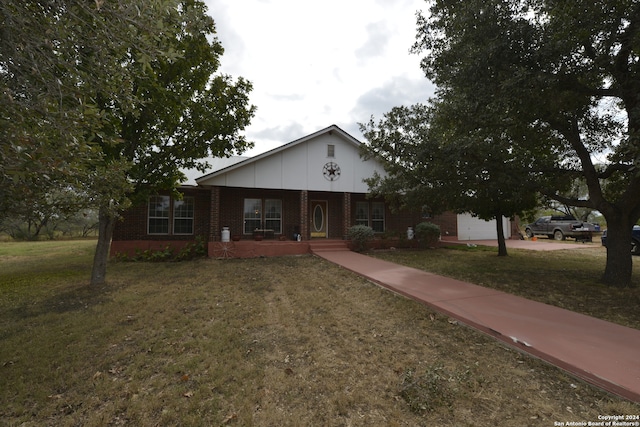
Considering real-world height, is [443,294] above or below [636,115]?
below

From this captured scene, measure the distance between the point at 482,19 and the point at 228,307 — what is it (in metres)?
8.61

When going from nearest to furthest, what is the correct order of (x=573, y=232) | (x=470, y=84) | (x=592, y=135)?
(x=470, y=84)
(x=592, y=135)
(x=573, y=232)

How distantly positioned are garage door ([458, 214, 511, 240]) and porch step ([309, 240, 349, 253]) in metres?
10.9

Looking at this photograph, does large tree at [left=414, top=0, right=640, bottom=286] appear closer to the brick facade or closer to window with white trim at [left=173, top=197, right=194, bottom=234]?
the brick facade

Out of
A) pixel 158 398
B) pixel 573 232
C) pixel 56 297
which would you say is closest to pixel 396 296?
pixel 158 398

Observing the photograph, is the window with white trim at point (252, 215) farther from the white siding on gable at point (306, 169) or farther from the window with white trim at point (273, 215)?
the white siding on gable at point (306, 169)

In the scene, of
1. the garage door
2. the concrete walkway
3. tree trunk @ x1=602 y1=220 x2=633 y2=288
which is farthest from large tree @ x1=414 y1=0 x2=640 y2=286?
the garage door

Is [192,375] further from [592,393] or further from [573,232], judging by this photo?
[573,232]

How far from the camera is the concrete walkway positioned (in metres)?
2.88

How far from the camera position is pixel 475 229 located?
19.9 m

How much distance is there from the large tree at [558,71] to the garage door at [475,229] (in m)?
12.1

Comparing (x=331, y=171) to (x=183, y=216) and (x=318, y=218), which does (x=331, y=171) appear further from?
(x=183, y=216)

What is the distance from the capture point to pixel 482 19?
6.14 metres

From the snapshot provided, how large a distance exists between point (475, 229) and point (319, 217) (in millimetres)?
12644
